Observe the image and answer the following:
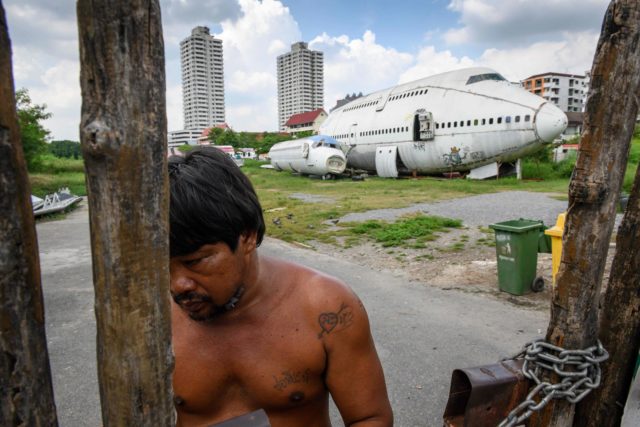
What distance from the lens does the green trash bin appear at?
596 centimetres

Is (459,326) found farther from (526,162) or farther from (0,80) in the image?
(526,162)

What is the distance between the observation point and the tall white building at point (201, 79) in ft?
391

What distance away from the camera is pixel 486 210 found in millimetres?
13211

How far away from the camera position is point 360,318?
1.83 meters

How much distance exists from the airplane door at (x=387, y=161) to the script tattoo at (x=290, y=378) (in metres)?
25.6

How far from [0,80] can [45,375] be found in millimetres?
537

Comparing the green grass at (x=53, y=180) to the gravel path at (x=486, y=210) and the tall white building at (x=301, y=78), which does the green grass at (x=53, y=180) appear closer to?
the gravel path at (x=486, y=210)

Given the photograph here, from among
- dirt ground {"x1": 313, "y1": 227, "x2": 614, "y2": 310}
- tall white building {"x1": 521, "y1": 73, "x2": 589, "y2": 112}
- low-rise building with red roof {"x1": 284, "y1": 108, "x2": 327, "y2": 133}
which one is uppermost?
tall white building {"x1": 521, "y1": 73, "x2": 589, "y2": 112}

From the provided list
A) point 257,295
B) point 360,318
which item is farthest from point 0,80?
point 360,318

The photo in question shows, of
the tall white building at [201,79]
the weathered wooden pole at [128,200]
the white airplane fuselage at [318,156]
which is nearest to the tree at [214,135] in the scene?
the tall white building at [201,79]

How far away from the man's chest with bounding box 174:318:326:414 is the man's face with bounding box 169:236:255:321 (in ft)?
0.70

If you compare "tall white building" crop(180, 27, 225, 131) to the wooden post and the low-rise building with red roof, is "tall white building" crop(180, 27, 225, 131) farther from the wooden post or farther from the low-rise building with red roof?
the wooden post

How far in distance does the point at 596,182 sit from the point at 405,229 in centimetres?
891

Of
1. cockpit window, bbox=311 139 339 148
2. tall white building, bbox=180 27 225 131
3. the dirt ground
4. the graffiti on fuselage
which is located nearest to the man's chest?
the dirt ground
